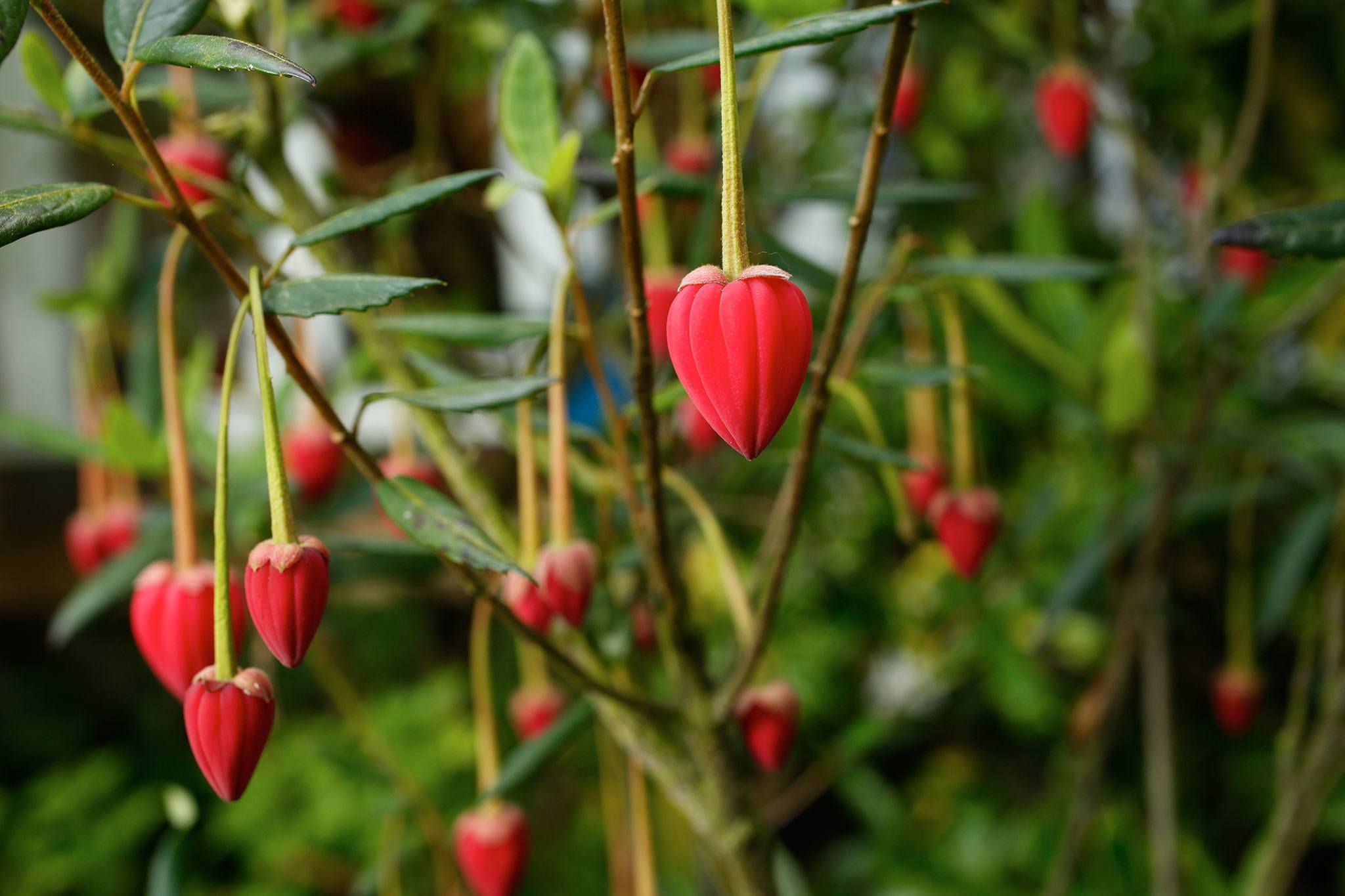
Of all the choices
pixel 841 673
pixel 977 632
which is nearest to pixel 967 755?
pixel 841 673

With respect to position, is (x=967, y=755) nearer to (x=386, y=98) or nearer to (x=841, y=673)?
(x=841, y=673)

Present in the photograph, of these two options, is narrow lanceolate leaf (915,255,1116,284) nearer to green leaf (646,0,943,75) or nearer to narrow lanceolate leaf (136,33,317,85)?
green leaf (646,0,943,75)

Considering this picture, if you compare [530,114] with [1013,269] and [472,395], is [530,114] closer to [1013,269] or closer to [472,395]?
[472,395]

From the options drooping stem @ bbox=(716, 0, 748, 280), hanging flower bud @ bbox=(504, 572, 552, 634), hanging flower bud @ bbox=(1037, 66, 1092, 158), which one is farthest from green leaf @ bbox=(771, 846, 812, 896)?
hanging flower bud @ bbox=(1037, 66, 1092, 158)

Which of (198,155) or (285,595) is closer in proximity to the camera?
(285,595)

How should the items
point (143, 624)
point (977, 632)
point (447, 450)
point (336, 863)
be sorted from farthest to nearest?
1. point (336, 863)
2. point (977, 632)
3. point (447, 450)
4. point (143, 624)

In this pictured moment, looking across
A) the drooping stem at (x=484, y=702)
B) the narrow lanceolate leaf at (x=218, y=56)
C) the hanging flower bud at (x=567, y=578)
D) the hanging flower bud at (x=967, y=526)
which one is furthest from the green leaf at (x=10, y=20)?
the hanging flower bud at (x=967, y=526)

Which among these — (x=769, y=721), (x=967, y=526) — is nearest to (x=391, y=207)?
(x=769, y=721)

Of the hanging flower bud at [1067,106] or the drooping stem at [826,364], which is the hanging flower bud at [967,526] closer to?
the drooping stem at [826,364]
